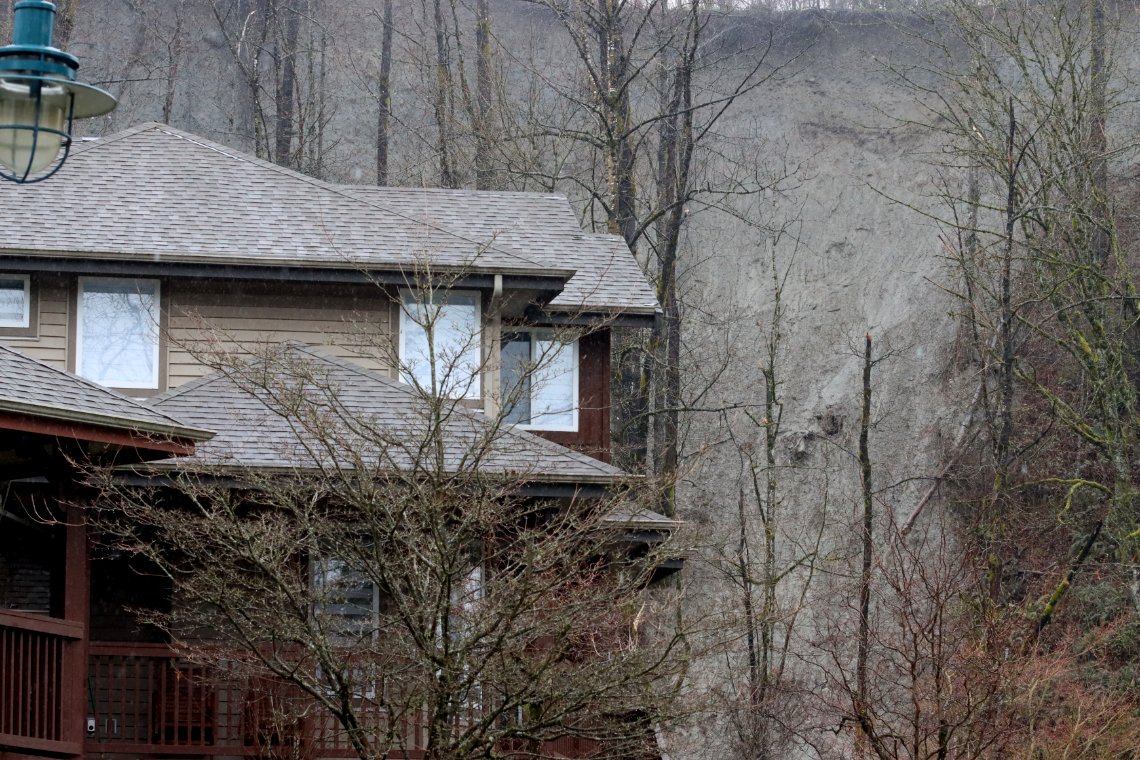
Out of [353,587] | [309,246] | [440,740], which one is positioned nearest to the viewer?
[440,740]

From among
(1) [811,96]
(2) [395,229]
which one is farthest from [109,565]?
(1) [811,96]

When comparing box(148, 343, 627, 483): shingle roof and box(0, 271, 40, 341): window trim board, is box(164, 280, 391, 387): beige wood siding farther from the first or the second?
box(0, 271, 40, 341): window trim board

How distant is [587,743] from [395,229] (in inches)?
247

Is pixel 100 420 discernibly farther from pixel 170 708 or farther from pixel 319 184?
pixel 319 184

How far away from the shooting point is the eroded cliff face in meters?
33.6

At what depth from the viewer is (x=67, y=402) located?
342 inches

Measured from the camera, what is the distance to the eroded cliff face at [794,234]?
33562mm

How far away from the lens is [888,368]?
3588 cm

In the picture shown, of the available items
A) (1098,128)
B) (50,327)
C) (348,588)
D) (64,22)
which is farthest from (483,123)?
(348,588)

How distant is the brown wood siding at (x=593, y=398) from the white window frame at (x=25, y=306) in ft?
19.3

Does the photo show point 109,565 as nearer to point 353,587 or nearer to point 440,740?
point 353,587

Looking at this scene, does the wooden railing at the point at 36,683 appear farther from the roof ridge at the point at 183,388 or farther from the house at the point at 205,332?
the roof ridge at the point at 183,388

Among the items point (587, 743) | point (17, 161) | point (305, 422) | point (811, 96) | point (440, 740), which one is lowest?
point (587, 743)

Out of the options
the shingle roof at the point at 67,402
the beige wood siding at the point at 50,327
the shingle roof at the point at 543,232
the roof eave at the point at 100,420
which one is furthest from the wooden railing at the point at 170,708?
the shingle roof at the point at 543,232
